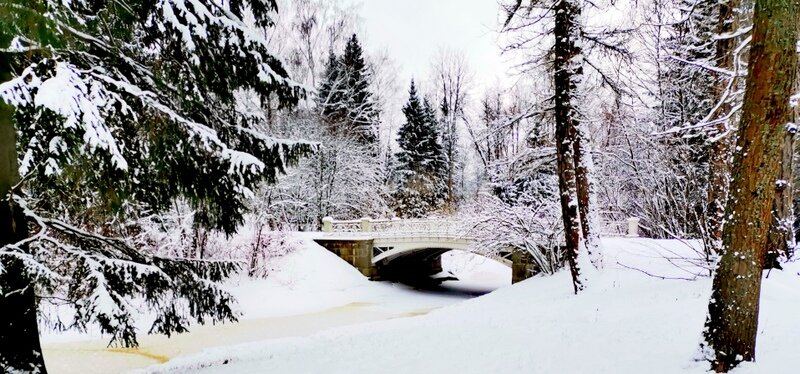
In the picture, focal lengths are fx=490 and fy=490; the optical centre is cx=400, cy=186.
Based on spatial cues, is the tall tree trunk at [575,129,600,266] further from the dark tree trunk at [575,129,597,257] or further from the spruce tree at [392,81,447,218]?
the spruce tree at [392,81,447,218]

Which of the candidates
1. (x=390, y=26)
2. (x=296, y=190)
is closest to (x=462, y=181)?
(x=390, y=26)

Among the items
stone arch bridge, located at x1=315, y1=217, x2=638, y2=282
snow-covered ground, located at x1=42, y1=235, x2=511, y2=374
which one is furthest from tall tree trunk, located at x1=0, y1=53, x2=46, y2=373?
stone arch bridge, located at x1=315, y1=217, x2=638, y2=282

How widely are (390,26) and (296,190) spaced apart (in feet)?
45.3

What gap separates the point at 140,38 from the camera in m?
4.57

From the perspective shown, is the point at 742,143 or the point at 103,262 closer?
the point at 742,143

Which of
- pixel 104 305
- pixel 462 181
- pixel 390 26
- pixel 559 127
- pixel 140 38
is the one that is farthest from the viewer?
pixel 462 181

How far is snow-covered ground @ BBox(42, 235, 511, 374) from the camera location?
387 inches

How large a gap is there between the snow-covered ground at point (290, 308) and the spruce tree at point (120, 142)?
17.6ft

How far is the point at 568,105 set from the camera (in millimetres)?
7930

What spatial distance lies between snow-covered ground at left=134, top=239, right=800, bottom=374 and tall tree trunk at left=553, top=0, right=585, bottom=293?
1.28 meters

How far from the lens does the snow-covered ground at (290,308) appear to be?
9.82 meters

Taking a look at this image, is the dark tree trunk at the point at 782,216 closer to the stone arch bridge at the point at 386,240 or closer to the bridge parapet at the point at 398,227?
the bridge parapet at the point at 398,227

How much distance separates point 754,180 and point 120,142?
15.3ft

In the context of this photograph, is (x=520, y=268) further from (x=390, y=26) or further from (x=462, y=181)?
(x=390, y=26)
